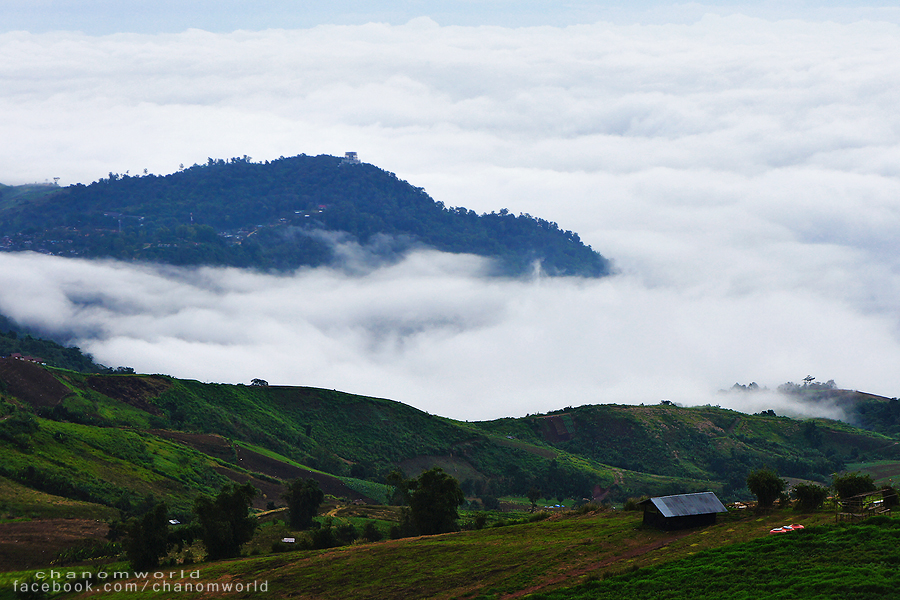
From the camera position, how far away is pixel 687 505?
70438mm

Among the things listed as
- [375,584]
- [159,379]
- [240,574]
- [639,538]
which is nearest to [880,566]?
[639,538]

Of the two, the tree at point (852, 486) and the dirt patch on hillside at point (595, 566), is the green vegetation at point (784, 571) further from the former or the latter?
the tree at point (852, 486)

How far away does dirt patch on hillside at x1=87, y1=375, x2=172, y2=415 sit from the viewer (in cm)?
18325

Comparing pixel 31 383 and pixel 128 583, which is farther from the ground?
pixel 31 383

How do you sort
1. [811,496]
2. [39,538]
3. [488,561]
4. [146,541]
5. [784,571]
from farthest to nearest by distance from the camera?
[39,538] < [146,541] < [488,561] < [811,496] < [784,571]

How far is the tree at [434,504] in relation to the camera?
93.3 metres

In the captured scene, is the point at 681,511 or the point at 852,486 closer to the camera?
the point at 852,486

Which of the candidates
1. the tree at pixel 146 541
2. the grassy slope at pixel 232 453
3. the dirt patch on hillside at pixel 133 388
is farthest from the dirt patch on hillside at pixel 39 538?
the dirt patch on hillside at pixel 133 388

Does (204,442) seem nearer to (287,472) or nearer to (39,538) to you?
(287,472)

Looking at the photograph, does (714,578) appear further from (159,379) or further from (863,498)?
(159,379)

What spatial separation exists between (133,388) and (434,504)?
383ft

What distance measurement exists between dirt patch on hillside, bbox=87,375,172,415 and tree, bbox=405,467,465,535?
10591 cm

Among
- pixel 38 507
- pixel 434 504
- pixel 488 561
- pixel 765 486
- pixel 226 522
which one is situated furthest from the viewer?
pixel 38 507

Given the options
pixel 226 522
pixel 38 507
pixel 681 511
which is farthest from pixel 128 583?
pixel 681 511
